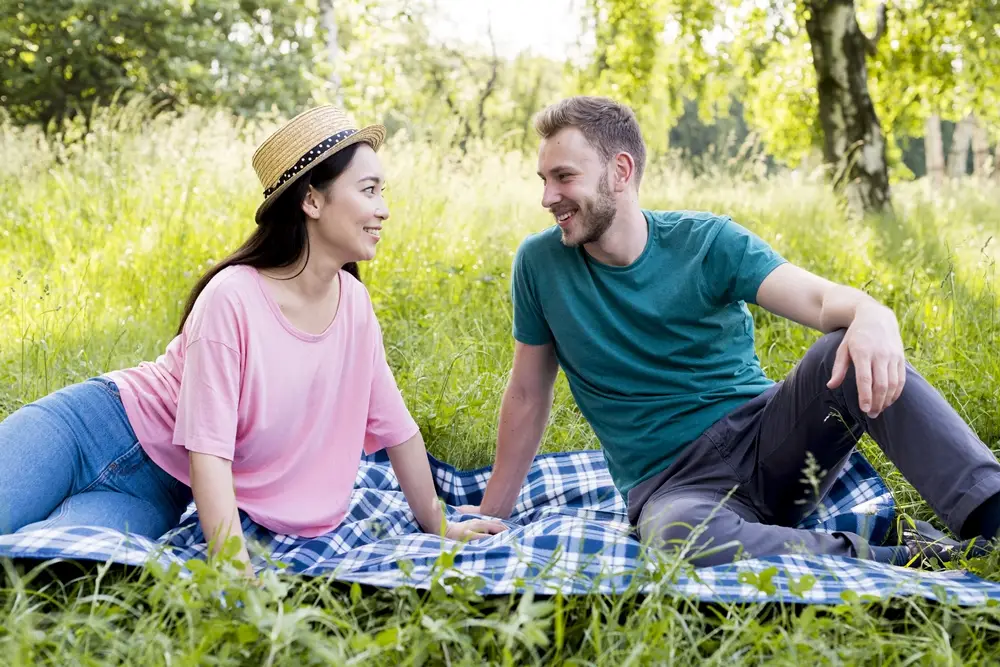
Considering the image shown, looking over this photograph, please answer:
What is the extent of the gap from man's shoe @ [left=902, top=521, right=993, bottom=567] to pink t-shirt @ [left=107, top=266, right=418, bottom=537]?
4.82ft

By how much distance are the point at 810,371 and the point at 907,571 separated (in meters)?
0.58

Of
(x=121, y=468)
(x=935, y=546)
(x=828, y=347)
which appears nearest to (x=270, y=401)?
(x=121, y=468)

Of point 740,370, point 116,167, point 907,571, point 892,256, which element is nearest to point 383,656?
point 907,571

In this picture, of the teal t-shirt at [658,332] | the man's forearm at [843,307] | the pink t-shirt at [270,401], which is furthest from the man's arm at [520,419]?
the man's forearm at [843,307]

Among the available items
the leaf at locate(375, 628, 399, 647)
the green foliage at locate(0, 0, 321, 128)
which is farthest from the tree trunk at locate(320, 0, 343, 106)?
the leaf at locate(375, 628, 399, 647)

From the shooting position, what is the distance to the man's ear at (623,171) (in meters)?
2.90

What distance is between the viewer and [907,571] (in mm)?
2236

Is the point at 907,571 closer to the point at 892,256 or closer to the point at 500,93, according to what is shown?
the point at 892,256

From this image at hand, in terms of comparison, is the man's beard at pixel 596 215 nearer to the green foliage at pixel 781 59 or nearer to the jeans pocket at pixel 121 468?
the jeans pocket at pixel 121 468

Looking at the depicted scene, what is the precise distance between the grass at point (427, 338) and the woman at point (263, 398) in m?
0.36

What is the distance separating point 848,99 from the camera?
798 cm

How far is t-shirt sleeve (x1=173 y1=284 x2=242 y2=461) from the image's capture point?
2.34 m

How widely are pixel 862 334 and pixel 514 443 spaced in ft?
3.96

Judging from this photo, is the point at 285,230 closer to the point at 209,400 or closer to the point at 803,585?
the point at 209,400
